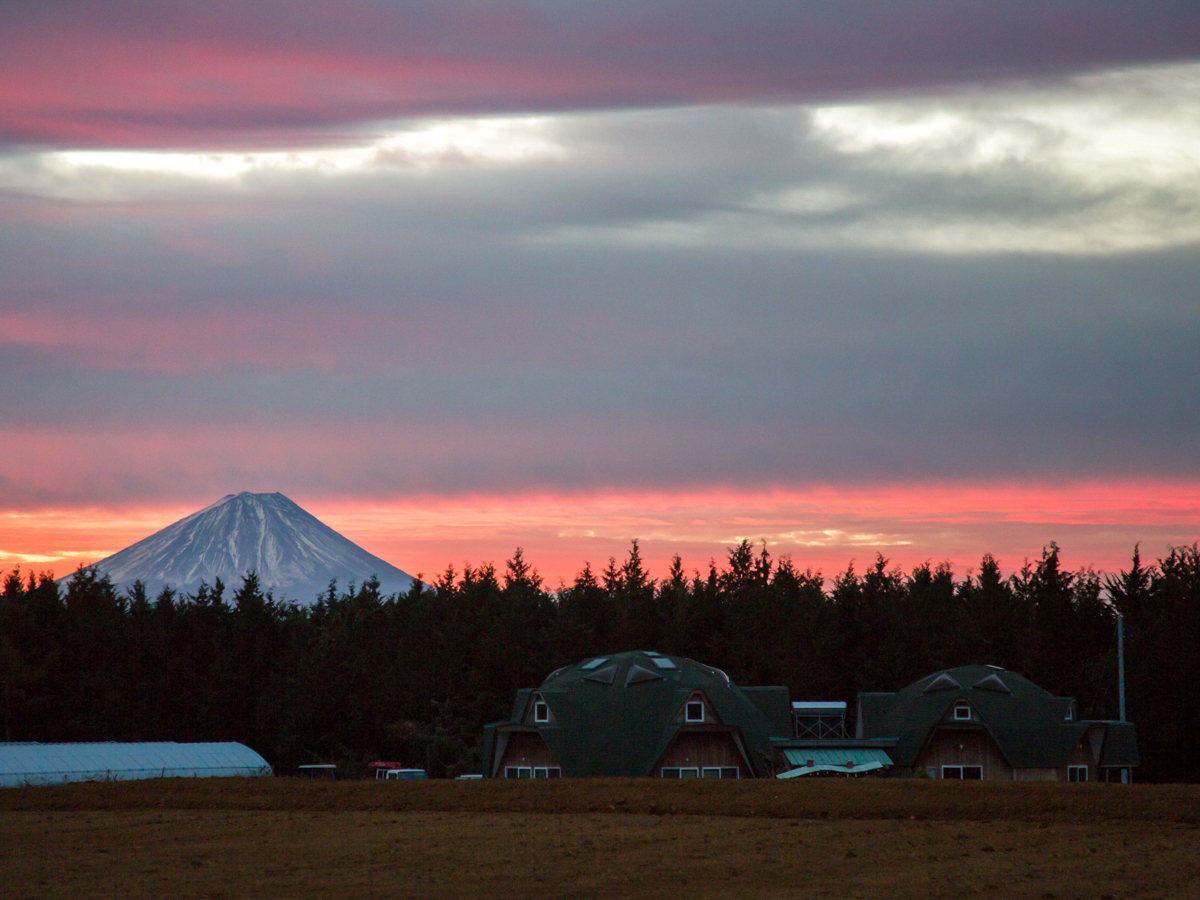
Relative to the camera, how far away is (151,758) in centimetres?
5725

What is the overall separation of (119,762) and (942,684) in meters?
38.7

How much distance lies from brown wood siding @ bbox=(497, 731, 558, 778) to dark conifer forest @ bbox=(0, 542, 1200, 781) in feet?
47.8

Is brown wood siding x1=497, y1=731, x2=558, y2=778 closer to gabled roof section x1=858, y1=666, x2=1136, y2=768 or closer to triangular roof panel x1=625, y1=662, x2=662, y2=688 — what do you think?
triangular roof panel x1=625, y1=662, x2=662, y2=688

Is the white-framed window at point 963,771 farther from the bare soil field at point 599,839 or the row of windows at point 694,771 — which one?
the bare soil field at point 599,839

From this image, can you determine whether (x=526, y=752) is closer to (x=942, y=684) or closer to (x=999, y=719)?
(x=942, y=684)

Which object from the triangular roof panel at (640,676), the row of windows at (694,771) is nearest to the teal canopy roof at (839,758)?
the row of windows at (694,771)

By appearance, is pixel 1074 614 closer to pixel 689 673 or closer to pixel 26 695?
pixel 689 673

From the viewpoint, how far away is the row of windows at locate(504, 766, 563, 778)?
5731 cm

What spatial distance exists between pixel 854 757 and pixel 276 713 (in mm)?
39597

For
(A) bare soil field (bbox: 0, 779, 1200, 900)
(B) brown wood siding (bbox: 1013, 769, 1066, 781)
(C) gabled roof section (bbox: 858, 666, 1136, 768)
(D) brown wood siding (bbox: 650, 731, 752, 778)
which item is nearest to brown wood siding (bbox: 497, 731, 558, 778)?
(D) brown wood siding (bbox: 650, 731, 752, 778)

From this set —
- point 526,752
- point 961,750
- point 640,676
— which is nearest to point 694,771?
point 640,676

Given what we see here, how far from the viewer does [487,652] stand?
7975 centimetres

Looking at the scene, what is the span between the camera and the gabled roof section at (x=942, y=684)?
6075 cm

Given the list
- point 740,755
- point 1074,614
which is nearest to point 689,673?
point 740,755
